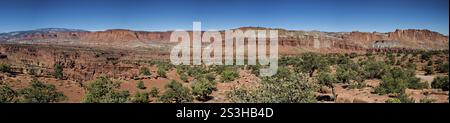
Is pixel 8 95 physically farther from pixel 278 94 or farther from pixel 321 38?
pixel 321 38

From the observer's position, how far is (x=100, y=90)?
1855 centimetres

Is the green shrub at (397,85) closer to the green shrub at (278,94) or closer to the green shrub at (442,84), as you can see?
the green shrub at (442,84)

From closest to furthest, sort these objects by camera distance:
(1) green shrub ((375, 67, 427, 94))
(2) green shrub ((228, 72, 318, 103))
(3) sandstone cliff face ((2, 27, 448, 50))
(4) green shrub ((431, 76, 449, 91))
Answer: (2) green shrub ((228, 72, 318, 103)) < (1) green shrub ((375, 67, 427, 94)) < (4) green shrub ((431, 76, 449, 91)) < (3) sandstone cliff face ((2, 27, 448, 50))

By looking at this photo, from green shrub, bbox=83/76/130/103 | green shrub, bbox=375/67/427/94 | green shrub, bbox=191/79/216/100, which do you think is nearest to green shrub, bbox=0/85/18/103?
green shrub, bbox=83/76/130/103

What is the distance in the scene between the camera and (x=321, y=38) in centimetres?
11056

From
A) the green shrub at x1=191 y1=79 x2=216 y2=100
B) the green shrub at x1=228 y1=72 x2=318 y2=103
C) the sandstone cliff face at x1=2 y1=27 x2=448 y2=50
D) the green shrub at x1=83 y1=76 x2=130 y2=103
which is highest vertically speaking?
→ the sandstone cliff face at x1=2 y1=27 x2=448 y2=50

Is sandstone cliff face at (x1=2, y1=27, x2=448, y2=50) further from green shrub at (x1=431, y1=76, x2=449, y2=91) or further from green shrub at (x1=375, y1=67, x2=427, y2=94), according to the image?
green shrub at (x1=431, y1=76, x2=449, y2=91)

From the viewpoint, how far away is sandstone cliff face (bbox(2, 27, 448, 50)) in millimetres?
102062

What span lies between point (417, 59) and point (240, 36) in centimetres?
6009

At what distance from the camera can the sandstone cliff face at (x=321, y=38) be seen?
335ft

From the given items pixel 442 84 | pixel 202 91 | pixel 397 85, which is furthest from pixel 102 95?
pixel 442 84

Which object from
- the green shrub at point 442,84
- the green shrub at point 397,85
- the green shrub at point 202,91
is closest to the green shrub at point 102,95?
the green shrub at point 202,91

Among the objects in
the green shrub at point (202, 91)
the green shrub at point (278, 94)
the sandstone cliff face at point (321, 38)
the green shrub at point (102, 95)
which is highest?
the sandstone cliff face at point (321, 38)
